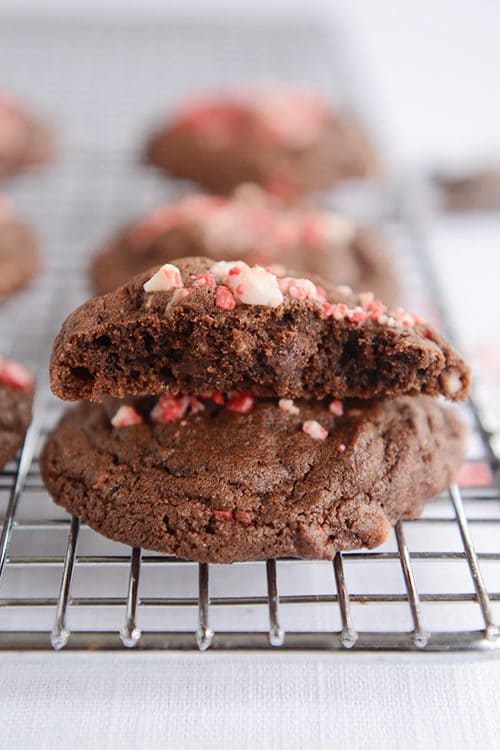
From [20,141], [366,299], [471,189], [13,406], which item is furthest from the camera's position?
[471,189]

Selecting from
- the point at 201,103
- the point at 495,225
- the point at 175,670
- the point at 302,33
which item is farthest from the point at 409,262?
the point at 302,33

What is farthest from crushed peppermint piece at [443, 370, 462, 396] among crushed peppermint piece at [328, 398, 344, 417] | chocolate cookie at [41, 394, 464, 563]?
crushed peppermint piece at [328, 398, 344, 417]

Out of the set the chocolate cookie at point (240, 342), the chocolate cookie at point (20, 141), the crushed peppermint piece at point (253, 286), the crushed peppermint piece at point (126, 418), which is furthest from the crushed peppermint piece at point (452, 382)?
the chocolate cookie at point (20, 141)

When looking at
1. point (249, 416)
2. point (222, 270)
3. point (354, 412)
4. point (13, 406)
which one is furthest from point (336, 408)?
point (13, 406)

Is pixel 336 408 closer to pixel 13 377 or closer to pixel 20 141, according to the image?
pixel 13 377

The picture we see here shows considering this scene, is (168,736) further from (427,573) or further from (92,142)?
(92,142)
